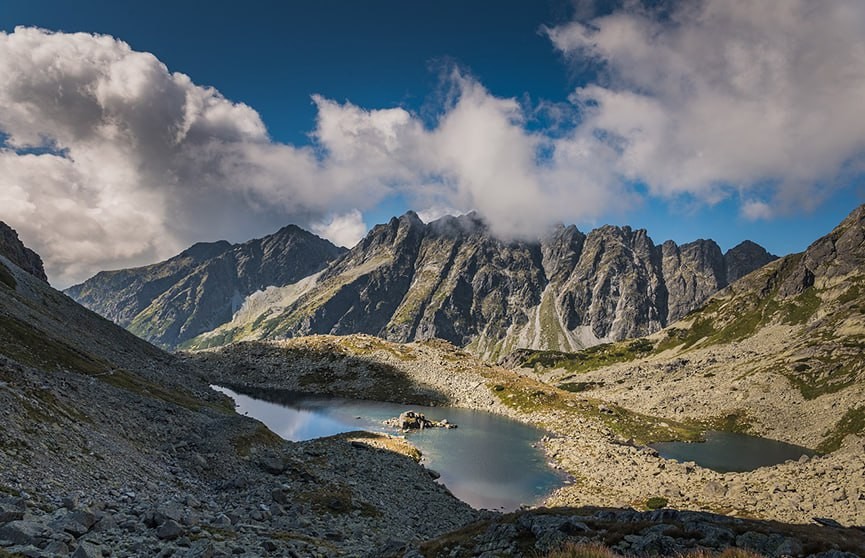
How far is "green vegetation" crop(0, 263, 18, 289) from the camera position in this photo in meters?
77.2

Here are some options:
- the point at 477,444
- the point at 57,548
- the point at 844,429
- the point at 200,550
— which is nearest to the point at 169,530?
the point at 200,550

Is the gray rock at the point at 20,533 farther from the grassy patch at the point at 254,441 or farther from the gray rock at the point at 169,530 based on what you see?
the grassy patch at the point at 254,441

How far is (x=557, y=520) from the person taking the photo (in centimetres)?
1997

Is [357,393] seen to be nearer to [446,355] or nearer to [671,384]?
[446,355]

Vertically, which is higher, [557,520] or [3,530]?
[557,520]

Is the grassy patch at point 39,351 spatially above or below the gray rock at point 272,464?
above

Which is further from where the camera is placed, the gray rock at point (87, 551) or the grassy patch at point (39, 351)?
the grassy patch at point (39, 351)

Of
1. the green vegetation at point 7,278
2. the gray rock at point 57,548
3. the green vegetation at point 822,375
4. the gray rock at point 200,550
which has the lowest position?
the gray rock at point 57,548

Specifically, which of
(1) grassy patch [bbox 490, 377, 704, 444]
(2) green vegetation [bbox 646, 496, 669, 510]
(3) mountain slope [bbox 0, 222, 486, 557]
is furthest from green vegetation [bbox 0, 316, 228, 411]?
(1) grassy patch [bbox 490, 377, 704, 444]

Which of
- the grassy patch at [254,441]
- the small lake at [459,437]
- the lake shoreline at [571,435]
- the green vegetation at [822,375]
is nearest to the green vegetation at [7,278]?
the small lake at [459,437]

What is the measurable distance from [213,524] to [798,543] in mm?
25189

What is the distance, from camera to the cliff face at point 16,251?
12428 cm

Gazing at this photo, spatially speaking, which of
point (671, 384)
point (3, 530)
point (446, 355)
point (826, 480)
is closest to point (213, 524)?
point (3, 530)

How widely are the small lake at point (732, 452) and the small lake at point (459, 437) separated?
102 ft
